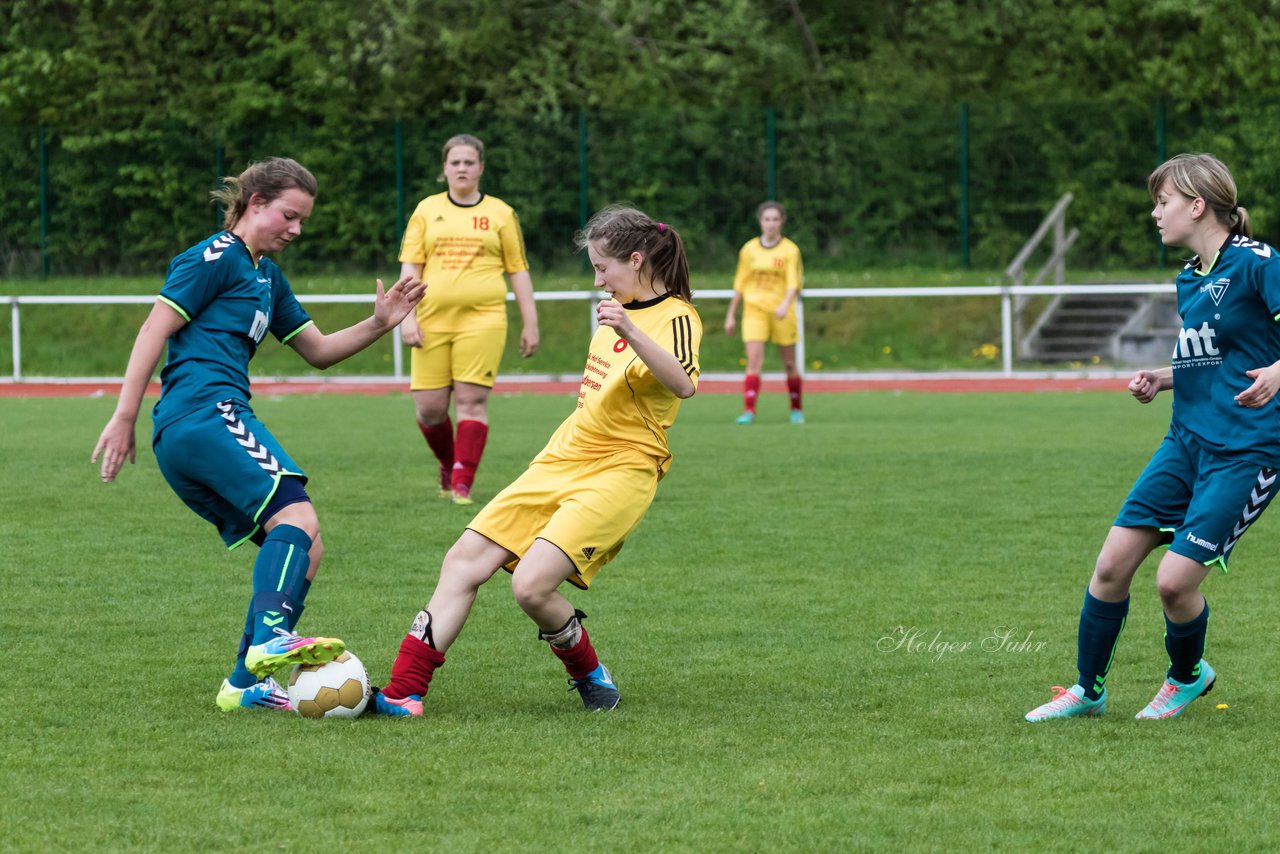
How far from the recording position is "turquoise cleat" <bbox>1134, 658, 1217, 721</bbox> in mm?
5355

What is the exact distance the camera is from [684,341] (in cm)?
534

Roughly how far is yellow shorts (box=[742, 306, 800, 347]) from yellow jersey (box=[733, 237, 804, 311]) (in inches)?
2.7

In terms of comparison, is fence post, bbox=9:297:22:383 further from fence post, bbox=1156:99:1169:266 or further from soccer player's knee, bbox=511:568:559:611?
soccer player's knee, bbox=511:568:559:611

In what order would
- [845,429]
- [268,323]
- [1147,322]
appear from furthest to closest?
[1147,322] < [845,429] < [268,323]

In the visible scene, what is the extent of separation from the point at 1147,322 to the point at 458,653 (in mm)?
19757

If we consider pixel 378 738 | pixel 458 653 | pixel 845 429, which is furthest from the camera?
pixel 845 429

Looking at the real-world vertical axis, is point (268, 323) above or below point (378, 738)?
above

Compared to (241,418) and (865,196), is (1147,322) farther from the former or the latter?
(241,418)

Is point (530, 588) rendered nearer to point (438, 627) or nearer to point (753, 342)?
point (438, 627)

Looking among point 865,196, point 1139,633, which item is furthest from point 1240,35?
point 1139,633

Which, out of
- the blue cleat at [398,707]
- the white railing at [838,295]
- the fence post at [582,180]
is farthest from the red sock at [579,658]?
the fence post at [582,180]

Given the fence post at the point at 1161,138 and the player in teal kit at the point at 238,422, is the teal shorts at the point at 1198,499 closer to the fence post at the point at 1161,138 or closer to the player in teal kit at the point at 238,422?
the player in teal kit at the point at 238,422

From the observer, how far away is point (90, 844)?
406 cm

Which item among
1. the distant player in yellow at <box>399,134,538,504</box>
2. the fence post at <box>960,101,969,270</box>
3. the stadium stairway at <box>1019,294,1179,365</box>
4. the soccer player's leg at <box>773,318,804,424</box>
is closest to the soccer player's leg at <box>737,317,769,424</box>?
the soccer player's leg at <box>773,318,804,424</box>
